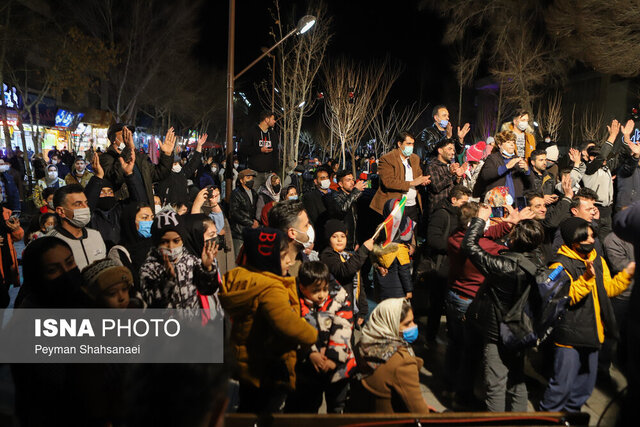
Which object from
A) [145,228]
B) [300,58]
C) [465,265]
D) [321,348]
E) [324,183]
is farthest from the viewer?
[300,58]

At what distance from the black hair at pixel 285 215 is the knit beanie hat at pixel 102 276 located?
1.43m

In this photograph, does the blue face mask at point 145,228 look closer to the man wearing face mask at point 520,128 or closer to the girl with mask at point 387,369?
the girl with mask at point 387,369

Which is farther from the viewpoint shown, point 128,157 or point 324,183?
point 324,183

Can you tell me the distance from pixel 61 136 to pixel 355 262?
3903cm

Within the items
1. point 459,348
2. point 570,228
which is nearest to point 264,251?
point 459,348

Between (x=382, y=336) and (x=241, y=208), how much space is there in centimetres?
502

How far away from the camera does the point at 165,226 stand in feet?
13.0

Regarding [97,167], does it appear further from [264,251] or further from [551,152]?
[551,152]

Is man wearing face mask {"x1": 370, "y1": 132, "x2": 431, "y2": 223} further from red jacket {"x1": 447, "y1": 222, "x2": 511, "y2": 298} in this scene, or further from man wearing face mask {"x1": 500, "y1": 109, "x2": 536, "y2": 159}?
red jacket {"x1": 447, "y1": 222, "x2": 511, "y2": 298}

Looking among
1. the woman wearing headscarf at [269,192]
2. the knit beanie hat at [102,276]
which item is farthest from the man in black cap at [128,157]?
the knit beanie hat at [102,276]

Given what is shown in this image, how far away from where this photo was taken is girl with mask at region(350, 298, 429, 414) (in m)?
3.01

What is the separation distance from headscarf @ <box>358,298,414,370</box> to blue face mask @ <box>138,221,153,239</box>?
9.70 feet

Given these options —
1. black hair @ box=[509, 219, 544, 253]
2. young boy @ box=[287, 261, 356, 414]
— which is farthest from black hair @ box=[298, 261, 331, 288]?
black hair @ box=[509, 219, 544, 253]

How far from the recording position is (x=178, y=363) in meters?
1.33
